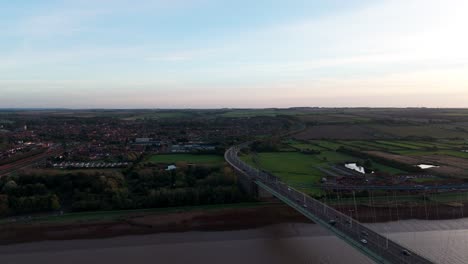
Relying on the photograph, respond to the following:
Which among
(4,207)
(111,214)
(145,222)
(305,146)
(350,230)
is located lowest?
A: (145,222)

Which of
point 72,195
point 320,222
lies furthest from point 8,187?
point 320,222

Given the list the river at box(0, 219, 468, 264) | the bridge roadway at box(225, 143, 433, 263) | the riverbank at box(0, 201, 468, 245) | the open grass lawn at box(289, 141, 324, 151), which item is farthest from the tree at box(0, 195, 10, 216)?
the open grass lawn at box(289, 141, 324, 151)

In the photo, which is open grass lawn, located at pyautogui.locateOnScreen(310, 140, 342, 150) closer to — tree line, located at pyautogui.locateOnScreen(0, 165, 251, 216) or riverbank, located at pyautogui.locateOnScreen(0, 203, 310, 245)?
tree line, located at pyautogui.locateOnScreen(0, 165, 251, 216)

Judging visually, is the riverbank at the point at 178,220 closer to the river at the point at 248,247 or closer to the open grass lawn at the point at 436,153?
the river at the point at 248,247

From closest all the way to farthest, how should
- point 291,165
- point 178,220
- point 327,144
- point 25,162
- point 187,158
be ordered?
point 178,220 → point 291,165 → point 187,158 → point 25,162 → point 327,144

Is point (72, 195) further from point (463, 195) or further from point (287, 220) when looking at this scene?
point (463, 195)

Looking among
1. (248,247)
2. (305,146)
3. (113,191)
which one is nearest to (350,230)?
(248,247)

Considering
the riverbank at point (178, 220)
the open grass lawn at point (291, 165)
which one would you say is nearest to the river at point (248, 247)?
the riverbank at point (178, 220)

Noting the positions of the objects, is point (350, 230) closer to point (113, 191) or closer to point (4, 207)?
point (113, 191)
